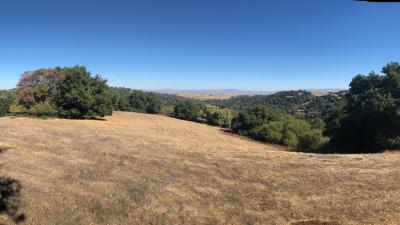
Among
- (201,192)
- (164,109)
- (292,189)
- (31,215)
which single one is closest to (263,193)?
(292,189)

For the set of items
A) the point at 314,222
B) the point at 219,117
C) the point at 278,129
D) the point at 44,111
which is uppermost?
the point at 44,111

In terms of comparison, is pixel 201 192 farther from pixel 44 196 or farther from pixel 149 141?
pixel 149 141

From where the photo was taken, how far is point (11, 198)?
604 inches

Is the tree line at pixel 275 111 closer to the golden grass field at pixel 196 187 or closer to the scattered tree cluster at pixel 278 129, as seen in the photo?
the scattered tree cluster at pixel 278 129

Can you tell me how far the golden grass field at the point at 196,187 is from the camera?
13.2 meters

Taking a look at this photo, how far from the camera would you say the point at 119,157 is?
23891 millimetres

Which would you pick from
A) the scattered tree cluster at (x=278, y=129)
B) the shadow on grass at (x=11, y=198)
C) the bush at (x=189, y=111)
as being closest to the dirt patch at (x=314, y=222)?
the shadow on grass at (x=11, y=198)

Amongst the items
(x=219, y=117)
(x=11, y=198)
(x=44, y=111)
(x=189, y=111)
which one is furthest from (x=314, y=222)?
(x=189, y=111)

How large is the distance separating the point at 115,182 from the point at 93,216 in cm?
439

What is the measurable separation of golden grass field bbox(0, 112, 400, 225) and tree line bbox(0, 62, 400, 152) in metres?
10.2

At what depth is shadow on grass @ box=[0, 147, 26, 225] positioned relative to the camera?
13641 millimetres

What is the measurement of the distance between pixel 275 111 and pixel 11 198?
71.5 metres

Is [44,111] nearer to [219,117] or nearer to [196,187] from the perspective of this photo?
[196,187]

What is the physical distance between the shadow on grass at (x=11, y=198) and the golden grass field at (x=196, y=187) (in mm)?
230
